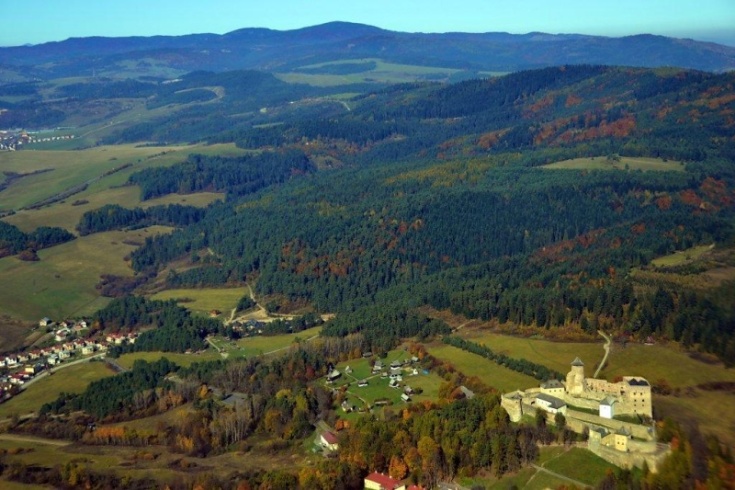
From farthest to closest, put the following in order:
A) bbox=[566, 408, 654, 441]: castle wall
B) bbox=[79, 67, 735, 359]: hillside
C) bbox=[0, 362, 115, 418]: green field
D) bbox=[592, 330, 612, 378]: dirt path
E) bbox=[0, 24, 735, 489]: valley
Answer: bbox=[79, 67, 735, 359]: hillside, bbox=[0, 362, 115, 418]: green field, bbox=[592, 330, 612, 378]: dirt path, bbox=[0, 24, 735, 489]: valley, bbox=[566, 408, 654, 441]: castle wall

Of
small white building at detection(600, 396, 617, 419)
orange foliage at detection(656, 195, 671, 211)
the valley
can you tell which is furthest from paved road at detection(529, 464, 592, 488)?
orange foliage at detection(656, 195, 671, 211)

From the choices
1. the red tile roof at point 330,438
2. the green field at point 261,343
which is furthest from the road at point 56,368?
the red tile roof at point 330,438

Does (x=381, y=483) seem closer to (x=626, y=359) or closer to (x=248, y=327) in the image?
(x=626, y=359)

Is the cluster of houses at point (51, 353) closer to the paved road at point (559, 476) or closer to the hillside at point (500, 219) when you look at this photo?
the hillside at point (500, 219)

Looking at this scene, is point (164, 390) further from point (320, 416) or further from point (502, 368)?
point (502, 368)

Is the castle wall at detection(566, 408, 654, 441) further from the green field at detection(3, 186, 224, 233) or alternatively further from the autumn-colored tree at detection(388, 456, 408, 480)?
the green field at detection(3, 186, 224, 233)

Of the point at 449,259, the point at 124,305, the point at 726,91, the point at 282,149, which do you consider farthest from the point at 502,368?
the point at 282,149
